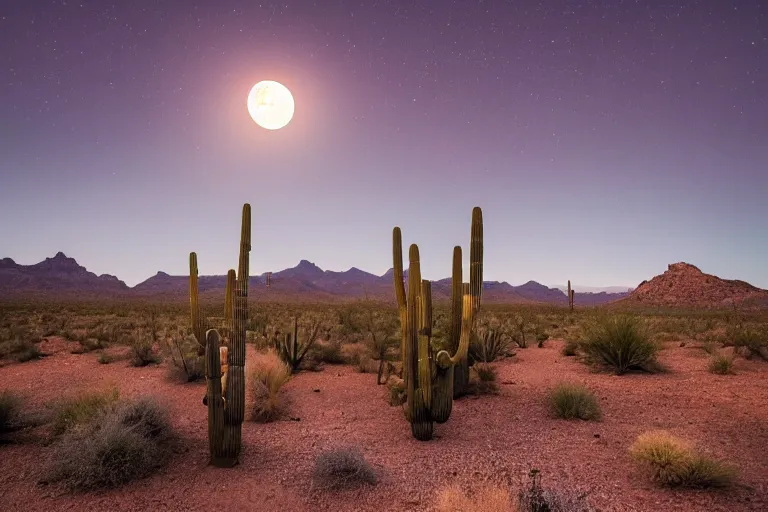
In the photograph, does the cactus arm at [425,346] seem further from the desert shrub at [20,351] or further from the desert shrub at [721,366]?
the desert shrub at [20,351]

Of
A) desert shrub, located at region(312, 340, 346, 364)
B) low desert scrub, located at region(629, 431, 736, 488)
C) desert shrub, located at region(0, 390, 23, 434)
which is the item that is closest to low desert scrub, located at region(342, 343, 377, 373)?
desert shrub, located at region(312, 340, 346, 364)

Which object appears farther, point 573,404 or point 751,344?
point 751,344

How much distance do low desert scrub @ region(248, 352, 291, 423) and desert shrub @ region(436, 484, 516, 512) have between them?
419cm

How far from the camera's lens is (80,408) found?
7180 mm

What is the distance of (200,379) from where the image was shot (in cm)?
1149

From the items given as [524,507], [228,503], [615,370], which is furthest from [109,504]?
[615,370]

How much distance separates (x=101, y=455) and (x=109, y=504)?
0.78 metres

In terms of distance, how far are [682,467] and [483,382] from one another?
5168 mm

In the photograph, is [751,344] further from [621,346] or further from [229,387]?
[229,387]

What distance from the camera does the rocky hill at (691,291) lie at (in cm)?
6648

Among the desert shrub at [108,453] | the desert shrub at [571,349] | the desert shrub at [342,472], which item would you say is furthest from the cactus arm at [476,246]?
the desert shrub at [571,349]

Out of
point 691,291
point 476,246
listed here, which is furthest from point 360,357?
point 691,291

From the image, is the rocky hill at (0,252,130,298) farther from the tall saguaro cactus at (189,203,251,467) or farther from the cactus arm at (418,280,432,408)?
the cactus arm at (418,280,432,408)

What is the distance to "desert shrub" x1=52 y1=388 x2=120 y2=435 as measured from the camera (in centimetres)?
691
